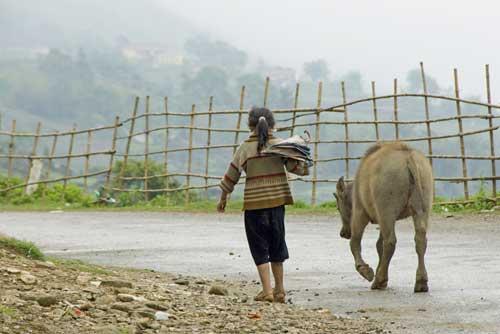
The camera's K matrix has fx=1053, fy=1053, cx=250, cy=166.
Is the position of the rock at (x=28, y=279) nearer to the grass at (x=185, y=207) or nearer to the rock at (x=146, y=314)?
the rock at (x=146, y=314)

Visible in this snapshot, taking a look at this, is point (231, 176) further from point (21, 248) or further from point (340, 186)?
point (21, 248)

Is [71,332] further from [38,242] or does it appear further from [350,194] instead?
[38,242]

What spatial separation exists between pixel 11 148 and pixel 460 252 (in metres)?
23.2

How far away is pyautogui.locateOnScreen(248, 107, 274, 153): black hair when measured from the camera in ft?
30.1

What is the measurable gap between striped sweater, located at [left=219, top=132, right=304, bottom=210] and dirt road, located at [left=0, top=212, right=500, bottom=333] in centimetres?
97

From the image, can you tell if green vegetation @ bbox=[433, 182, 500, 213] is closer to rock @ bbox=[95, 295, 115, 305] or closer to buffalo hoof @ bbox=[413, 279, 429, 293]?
buffalo hoof @ bbox=[413, 279, 429, 293]

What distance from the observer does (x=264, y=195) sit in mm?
9188

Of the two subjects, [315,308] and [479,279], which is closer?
[315,308]

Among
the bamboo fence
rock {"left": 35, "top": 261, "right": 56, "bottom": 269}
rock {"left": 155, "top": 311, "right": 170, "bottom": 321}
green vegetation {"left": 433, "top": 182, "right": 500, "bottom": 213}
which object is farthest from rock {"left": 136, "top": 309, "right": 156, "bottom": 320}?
green vegetation {"left": 433, "top": 182, "right": 500, "bottom": 213}

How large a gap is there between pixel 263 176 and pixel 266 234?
20.0 inches

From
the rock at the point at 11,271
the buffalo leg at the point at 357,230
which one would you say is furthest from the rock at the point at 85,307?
the buffalo leg at the point at 357,230

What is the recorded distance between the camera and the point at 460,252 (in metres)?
13.3

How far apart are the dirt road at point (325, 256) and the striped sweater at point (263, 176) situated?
3.17 ft

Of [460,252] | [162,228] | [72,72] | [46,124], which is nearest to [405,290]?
[460,252]
